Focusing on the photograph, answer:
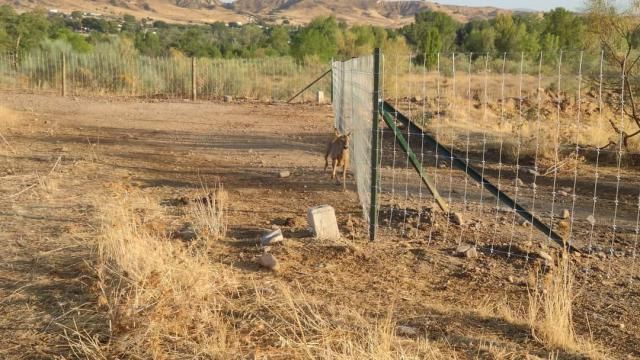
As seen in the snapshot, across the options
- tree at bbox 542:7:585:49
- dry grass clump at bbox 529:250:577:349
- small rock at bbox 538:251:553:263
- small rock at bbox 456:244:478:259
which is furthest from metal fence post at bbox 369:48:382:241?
tree at bbox 542:7:585:49

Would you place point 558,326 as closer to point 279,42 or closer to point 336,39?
point 336,39

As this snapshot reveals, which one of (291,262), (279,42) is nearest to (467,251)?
(291,262)

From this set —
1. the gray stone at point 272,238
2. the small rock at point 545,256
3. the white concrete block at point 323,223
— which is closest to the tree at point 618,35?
the small rock at point 545,256

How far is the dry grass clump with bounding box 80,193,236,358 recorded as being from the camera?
4.55 m

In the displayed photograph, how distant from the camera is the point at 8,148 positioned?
42.6 ft

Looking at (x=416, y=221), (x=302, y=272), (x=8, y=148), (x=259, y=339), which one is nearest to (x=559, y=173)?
(x=416, y=221)

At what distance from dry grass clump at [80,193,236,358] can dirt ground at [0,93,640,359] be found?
0.23 metres

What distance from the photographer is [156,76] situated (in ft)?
108

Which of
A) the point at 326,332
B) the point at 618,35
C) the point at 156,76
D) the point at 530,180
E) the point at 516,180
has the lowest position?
the point at 530,180

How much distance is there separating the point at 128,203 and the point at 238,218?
4.37 feet

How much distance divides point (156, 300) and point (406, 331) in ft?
6.03

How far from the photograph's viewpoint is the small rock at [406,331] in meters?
5.01

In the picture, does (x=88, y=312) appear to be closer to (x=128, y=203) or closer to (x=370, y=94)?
(x=128, y=203)

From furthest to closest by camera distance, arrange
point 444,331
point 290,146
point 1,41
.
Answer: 1. point 1,41
2. point 290,146
3. point 444,331
